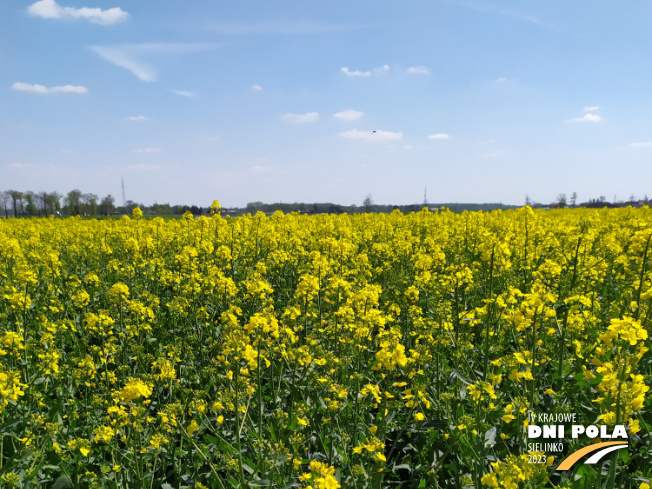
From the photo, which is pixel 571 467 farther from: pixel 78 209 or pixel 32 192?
pixel 32 192

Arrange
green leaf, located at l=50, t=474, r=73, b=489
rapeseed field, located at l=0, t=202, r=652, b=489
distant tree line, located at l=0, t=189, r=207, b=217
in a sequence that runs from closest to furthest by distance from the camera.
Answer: rapeseed field, located at l=0, t=202, r=652, b=489 → green leaf, located at l=50, t=474, r=73, b=489 → distant tree line, located at l=0, t=189, r=207, b=217

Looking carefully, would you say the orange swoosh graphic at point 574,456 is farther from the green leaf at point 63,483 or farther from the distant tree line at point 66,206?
the distant tree line at point 66,206

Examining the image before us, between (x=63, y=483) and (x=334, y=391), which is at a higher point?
(x=334, y=391)

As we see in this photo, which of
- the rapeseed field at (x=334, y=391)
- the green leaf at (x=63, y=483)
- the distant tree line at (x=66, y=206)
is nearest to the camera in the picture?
the rapeseed field at (x=334, y=391)

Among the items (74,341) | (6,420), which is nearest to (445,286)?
(6,420)

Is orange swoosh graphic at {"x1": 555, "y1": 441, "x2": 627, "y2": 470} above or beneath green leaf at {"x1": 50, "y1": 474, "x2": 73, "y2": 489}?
above

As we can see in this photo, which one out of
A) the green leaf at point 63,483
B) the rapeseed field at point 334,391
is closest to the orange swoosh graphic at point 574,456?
the rapeseed field at point 334,391

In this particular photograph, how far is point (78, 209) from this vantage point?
77.4 m

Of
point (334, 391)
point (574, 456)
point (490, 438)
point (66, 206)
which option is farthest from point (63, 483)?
point (66, 206)

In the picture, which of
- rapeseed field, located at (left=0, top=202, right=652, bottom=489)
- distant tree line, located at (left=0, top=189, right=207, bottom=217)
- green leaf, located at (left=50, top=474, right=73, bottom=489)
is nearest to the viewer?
rapeseed field, located at (left=0, top=202, right=652, bottom=489)

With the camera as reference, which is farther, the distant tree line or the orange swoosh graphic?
the distant tree line

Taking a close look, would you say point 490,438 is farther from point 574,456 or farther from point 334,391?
point 334,391

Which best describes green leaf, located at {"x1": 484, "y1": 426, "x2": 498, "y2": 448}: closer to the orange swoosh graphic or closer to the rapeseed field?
the rapeseed field

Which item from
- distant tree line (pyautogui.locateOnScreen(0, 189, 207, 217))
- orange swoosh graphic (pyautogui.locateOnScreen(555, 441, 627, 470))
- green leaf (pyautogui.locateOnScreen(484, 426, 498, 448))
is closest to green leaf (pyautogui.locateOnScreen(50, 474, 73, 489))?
green leaf (pyautogui.locateOnScreen(484, 426, 498, 448))
